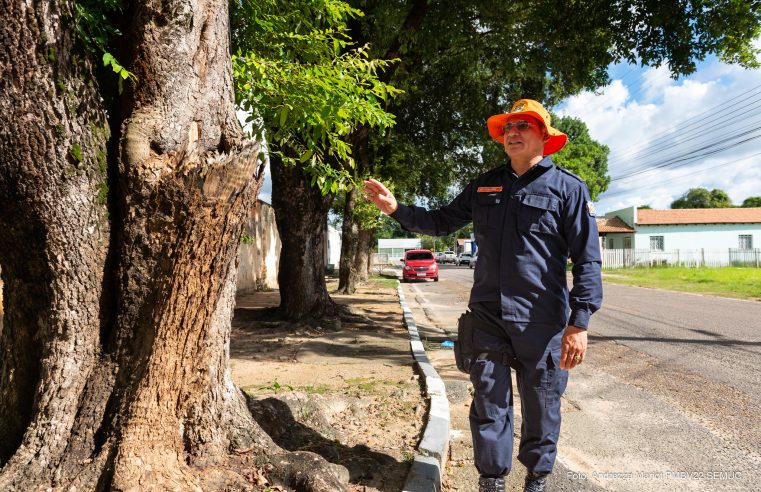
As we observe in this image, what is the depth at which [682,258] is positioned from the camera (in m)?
36.4

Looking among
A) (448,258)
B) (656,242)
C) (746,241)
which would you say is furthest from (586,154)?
(448,258)

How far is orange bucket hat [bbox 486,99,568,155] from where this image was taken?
292cm

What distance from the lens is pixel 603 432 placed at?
4.02m

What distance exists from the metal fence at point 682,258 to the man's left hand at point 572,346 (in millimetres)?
35074

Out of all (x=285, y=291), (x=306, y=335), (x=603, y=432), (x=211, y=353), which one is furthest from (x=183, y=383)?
(x=285, y=291)

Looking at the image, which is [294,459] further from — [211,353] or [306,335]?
[306,335]

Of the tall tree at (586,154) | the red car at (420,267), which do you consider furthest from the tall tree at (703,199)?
the red car at (420,267)

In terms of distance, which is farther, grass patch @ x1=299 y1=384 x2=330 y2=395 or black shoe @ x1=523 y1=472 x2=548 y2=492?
grass patch @ x1=299 y1=384 x2=330 y2=395

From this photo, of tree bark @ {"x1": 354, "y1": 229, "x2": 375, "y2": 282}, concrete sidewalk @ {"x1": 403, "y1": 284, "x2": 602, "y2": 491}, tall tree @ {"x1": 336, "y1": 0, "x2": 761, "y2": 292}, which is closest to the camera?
concrete sidewalk @ {"x1": 403, "y1": 284, "x2": 602, "y2": 491}

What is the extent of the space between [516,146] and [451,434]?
2.17 metres

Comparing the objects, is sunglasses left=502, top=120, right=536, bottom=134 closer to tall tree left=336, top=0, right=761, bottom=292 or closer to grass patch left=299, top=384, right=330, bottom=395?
grass patch left=299, top=384, right=330, bottom=395

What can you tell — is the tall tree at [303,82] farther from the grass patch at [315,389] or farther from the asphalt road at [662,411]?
the asphalt road at [662,411]

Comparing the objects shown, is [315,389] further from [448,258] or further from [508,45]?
[448,258]

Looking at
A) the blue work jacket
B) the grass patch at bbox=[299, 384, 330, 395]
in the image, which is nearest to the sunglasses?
the blue work jacket
